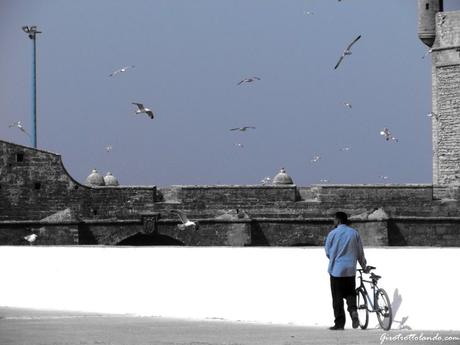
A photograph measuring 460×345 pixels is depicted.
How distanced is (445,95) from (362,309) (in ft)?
137

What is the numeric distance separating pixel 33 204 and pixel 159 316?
3381 cm

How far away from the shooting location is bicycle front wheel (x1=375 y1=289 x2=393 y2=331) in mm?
17422

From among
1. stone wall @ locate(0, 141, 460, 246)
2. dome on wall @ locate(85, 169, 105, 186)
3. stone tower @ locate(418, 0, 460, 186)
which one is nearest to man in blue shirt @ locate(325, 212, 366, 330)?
stone wall @ locate(0, 141, 460, 246)

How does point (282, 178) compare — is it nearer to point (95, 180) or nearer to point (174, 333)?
point (95, 180)

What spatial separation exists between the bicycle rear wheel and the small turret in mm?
42181

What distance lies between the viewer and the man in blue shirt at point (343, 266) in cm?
1764

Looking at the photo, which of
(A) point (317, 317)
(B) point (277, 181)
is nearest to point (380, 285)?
(A) point (317, 317)

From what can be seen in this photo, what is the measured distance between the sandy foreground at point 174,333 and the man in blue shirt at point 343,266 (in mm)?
235

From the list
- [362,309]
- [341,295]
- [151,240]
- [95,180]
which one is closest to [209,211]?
[151,240]

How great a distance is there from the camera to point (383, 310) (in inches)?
690

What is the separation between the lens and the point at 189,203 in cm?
5500

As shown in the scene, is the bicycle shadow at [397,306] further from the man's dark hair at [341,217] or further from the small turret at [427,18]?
the small turret at [427,18]

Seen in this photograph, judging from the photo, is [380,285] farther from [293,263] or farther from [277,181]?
[277,181]

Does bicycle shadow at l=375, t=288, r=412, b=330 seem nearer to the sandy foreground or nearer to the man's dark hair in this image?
the sandy foreground
